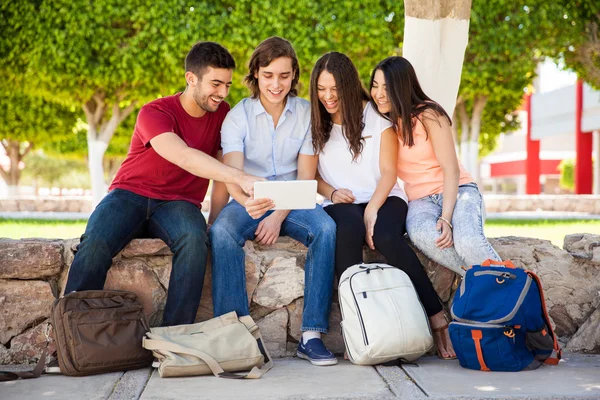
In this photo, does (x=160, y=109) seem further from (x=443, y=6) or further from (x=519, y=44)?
(x=519, y=44)

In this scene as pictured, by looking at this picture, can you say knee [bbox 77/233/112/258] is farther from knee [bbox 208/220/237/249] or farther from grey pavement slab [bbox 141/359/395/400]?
grey pavement slab [bbox 141/359/395/400]

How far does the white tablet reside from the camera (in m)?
3.67

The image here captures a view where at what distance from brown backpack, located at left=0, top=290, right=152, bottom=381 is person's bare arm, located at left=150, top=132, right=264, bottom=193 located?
2.80ft

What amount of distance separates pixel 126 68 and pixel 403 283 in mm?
11188

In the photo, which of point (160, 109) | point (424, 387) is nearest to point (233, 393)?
point (424, 387)

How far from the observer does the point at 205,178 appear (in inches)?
166

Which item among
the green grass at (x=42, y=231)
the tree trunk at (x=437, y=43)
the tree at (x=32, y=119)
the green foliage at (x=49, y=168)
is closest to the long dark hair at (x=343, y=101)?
the tree trunk at (x=437, y=43)

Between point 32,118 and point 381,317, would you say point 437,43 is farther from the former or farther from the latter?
point 32,118

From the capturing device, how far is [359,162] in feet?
14.3

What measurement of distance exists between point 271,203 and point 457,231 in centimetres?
109

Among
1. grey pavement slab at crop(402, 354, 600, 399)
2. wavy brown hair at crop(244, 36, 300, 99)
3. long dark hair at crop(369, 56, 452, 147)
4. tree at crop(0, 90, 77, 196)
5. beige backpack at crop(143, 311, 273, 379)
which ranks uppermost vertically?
tree at crop(0, 90, 77, 196)

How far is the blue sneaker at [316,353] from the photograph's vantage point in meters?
3.80

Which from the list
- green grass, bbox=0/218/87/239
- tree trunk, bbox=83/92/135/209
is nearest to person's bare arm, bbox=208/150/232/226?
green grass, bbox=0/218/87/239

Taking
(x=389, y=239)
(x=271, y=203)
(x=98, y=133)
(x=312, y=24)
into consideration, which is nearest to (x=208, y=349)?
(x=271, y=203)
